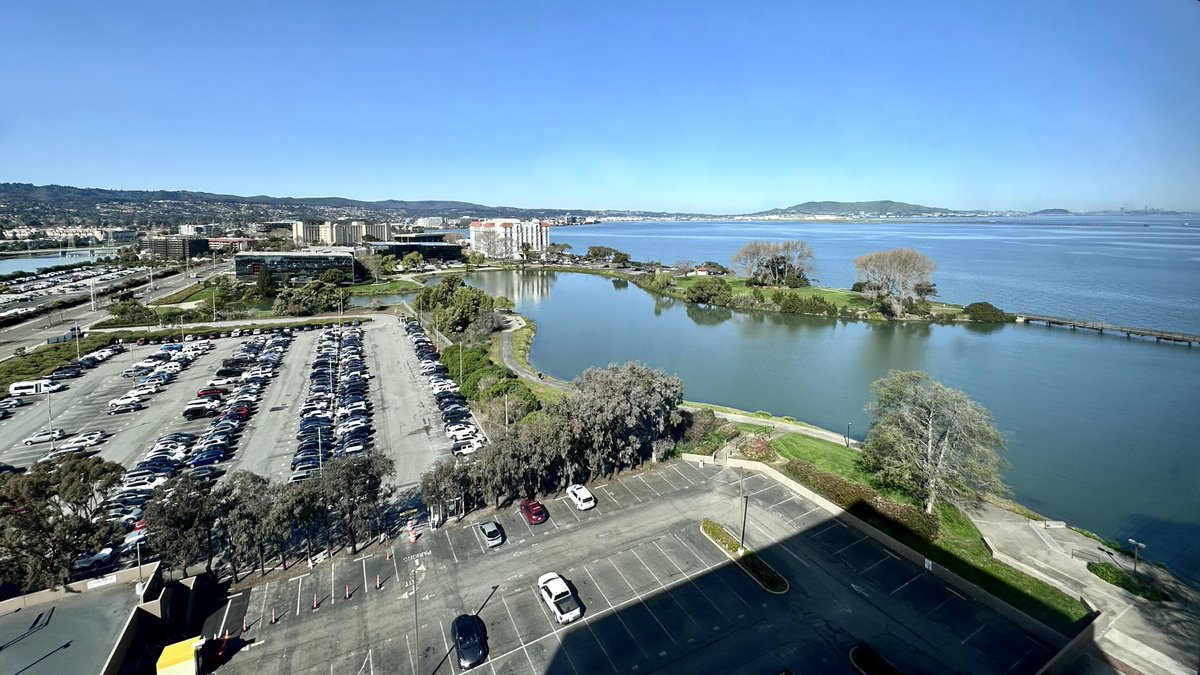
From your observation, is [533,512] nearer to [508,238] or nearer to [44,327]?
[44,327]

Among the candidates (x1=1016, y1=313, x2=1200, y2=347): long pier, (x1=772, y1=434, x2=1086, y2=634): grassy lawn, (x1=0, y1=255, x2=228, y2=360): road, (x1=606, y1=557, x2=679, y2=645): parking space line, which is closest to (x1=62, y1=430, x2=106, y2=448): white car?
(x1=0, y1=255, x2=228, y2=360): road

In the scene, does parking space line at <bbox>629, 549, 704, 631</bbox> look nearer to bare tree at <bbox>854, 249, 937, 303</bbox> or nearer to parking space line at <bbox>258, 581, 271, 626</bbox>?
parking space line at <bbox>258, 581, 271, 626</bbox>

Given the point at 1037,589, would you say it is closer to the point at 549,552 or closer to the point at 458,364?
the point at 549,552

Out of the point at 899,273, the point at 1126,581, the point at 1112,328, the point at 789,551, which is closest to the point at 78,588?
the point at 789,551

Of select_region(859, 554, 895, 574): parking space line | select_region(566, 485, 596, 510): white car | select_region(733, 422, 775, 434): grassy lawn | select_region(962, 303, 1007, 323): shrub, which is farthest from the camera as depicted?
select_region(962, 303, 1007, 323): shrub

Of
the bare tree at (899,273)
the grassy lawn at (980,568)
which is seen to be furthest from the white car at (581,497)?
the bare tree at (899,273)

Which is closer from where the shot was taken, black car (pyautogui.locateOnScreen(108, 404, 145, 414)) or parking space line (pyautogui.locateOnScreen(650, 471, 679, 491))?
parking space line (pyautogui.locateOnScreen(650, 471, 679, 491))

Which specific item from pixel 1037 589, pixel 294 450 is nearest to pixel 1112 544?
pixel 1037 589
